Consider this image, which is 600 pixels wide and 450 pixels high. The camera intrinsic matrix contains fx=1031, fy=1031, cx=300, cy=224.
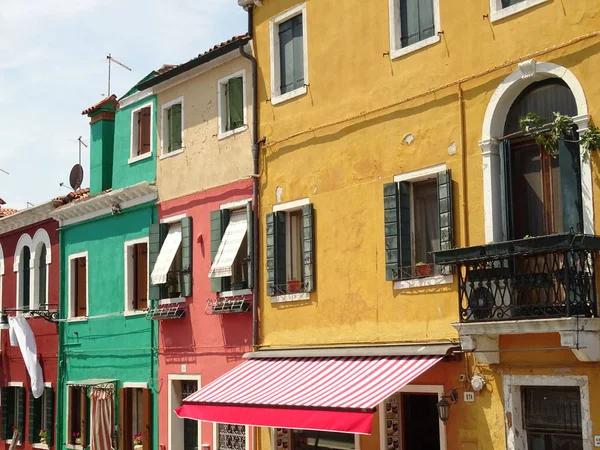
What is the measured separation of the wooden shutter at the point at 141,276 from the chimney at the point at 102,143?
2.32m

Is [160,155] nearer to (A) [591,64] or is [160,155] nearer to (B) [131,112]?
(B) [131,112]

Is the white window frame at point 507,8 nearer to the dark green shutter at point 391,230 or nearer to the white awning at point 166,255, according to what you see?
the dark green shutter at point 391,230

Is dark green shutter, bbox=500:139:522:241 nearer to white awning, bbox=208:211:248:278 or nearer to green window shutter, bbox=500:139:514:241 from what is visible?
green window shutter, bbox=500:139:514:241

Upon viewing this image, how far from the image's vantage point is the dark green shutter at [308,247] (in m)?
16.4

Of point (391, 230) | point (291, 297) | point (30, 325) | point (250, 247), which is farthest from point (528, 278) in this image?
point (30, 325)

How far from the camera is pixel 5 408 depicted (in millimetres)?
27422

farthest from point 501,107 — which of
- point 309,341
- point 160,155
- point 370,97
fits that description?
point 160,155

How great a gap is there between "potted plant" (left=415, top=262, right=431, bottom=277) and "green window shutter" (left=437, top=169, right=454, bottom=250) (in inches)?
16.8

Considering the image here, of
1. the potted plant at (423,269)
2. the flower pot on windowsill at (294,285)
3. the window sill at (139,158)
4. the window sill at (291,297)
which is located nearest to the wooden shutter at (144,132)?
the window sill at (139,158)

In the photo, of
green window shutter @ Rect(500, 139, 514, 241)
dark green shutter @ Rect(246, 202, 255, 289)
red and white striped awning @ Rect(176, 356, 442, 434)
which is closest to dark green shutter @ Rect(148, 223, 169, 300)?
dark green shutter @ Rect(246, 202, 255, 289)

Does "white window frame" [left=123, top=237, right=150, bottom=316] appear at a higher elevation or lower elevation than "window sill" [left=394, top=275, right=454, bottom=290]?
higher

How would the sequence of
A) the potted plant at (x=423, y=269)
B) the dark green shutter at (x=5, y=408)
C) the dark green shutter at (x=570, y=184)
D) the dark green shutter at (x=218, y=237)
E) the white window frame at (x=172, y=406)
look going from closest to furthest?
the dark green shutter at (x=570, y=184)
the potted plant at (x=423, y=269)
the dark green shutter at (x=218, y=237)
the white window frame at (x=172, y=406)
the dark green shutter at (x=5, y=408)

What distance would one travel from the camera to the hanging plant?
12102mm

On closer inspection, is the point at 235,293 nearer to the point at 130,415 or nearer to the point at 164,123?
the point at 164,123
